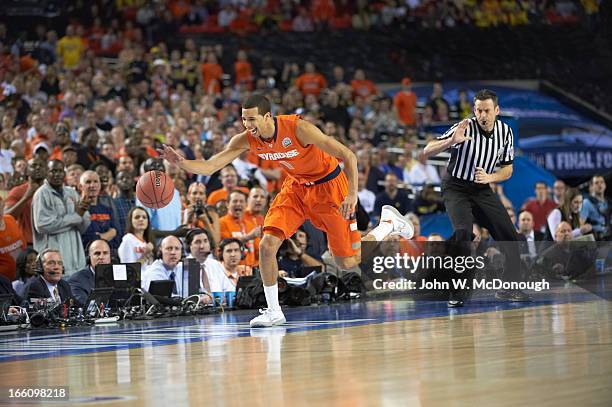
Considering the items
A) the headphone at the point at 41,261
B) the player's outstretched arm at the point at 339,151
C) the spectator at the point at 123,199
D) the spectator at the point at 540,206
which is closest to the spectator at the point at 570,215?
the spectator at the point at 540,206

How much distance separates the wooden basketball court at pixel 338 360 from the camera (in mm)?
5039

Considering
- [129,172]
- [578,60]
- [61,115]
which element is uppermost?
[578,60]

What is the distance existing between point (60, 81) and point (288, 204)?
1087 cm

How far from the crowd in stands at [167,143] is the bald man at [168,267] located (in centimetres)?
1

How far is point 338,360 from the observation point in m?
6.50

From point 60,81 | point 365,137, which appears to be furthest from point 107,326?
point 365,137

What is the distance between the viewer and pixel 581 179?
23.5 meters

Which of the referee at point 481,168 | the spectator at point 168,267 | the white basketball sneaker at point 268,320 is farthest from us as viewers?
the spectator at point 168,267

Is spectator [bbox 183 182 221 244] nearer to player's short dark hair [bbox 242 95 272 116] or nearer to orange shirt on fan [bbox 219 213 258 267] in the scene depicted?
orange shirt on fan [bbox 219 213 258 267]

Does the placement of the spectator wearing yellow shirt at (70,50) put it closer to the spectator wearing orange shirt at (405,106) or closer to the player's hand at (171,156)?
the spectator wearing orange shirt at (405,106)

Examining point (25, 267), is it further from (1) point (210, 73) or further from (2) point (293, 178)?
(1) point (210, 73)

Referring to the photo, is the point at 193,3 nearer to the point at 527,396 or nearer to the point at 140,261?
the point at 140,261

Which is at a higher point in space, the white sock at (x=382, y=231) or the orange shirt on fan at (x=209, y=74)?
the orange shirt on fan at (x=209, y=74)

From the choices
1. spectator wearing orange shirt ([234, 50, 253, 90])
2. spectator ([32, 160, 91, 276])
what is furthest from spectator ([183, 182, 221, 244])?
spectator wearing orange shirt ([234, 50, 253, 90])
